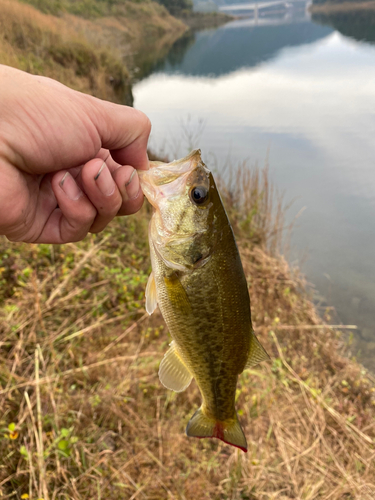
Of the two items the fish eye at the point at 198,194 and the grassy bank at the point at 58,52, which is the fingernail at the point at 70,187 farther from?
the grassy bank at the point at 58,52

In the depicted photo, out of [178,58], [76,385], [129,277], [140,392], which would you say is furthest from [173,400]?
[178,58]

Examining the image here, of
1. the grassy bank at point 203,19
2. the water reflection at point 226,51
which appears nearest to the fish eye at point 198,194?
the water reflection at point 226,51

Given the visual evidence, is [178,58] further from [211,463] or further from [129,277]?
[211,463]

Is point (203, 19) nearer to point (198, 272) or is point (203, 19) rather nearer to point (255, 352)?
point (198, 272)

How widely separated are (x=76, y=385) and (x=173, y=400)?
101cm

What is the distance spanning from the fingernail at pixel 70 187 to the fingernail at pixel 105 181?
17 centimetres

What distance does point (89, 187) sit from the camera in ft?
5.19

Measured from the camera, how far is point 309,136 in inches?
439

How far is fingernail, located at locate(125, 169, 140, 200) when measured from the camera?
1.68 m

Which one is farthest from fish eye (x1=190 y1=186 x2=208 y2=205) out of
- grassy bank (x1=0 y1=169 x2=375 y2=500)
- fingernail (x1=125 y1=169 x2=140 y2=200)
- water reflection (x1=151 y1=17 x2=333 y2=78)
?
water reflection (x1=151 y1=17 x2=333 y2=78)

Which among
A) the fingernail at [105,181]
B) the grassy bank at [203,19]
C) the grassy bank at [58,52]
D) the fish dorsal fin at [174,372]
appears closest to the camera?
the fingernail at [105,181]

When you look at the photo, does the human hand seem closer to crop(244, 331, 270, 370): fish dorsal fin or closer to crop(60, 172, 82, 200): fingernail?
crop(60, 172, 82, 200): fingernail

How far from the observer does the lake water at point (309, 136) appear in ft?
21.5

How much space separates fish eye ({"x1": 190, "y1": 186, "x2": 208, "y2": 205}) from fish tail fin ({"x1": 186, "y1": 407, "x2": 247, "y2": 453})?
4.23ft
